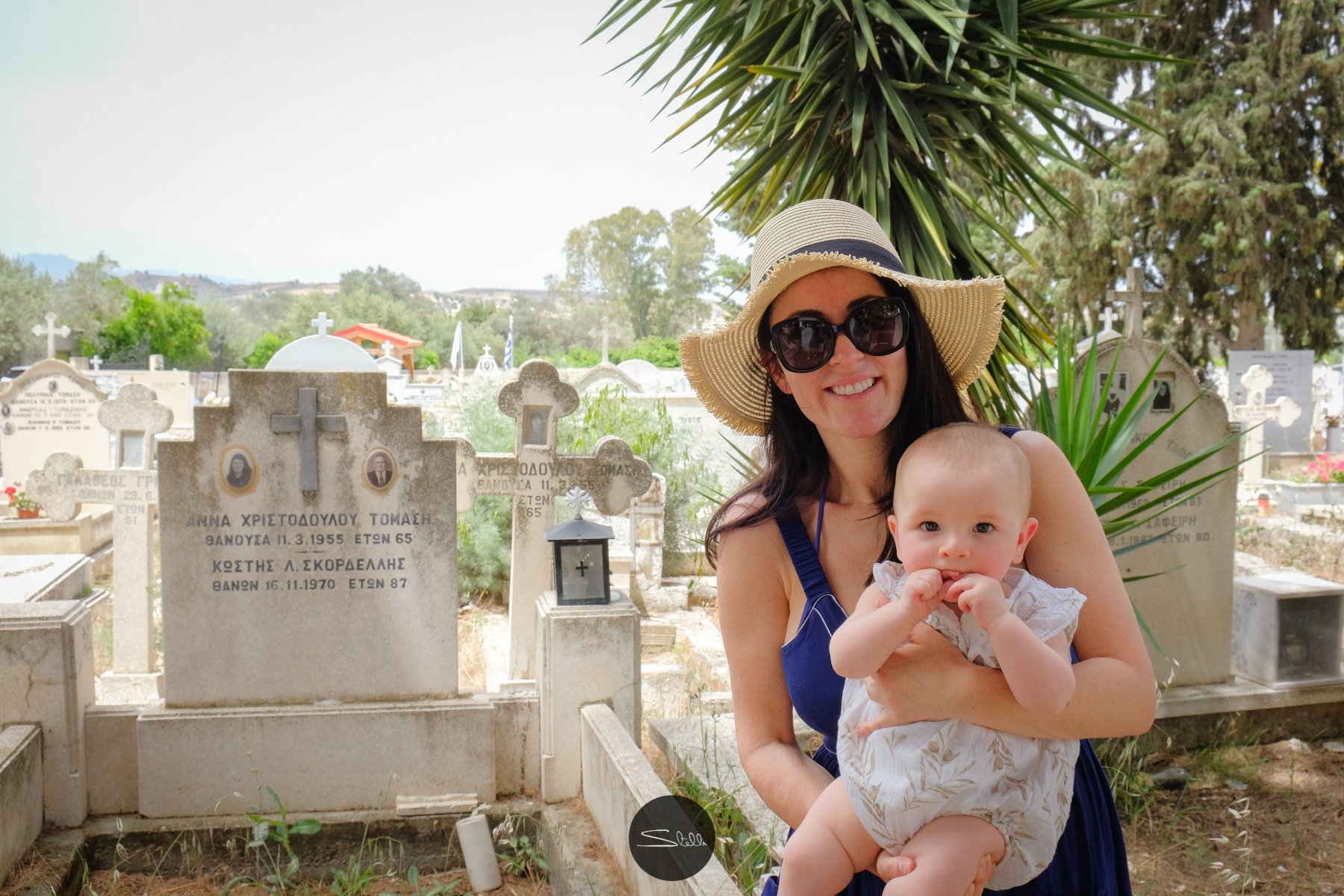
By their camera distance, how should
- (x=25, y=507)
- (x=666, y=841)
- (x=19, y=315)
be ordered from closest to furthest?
(x=666, y=841)
(x=25, y=507)
(x=19, y=315)

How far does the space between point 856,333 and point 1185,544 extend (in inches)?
183

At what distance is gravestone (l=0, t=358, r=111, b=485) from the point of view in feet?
39.3

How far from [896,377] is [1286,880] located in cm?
345

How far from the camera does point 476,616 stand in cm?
785

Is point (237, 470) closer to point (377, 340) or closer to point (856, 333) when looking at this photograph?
point (856, 333)

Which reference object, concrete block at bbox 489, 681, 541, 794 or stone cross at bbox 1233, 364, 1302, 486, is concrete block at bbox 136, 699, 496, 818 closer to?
concrete block at bbox 489, 681, 541, 794

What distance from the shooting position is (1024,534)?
4.44 feet

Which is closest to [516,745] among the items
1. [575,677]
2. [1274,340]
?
[575,677]

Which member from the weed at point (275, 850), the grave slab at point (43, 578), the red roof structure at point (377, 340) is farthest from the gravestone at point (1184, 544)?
the red roof structure at point (377, 340)

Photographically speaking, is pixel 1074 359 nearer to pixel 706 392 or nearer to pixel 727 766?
pixel 727 766

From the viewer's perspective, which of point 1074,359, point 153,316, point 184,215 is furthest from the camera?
point 184,215

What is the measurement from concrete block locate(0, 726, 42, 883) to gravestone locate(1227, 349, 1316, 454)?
58.4 ft

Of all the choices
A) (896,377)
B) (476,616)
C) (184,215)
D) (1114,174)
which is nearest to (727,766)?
(896,377)

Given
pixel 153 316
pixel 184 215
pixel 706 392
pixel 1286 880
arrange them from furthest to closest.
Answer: pixel 184 215
pixel 153 316
pixel 1286 880
pixel 706 392
